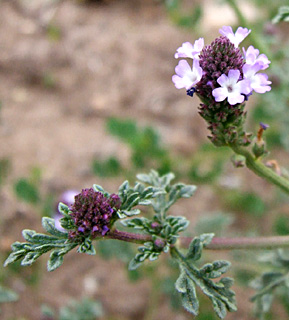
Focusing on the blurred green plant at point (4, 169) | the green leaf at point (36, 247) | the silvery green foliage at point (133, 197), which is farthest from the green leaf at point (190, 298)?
the blurred green plant at point (4, 169)

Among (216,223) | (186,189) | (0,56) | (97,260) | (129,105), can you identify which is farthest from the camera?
(0,56)

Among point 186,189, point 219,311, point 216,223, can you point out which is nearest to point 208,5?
point 216,223

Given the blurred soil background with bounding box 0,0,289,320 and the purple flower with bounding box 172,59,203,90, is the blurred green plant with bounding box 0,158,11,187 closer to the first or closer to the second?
the blurred soil background with bounding box 0,0,289,320

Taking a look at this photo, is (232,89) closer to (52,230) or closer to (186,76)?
(186,76)

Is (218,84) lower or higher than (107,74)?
lower

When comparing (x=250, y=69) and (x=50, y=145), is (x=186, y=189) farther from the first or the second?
(x=50, y=145)

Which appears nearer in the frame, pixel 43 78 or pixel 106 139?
pixel 106 139
